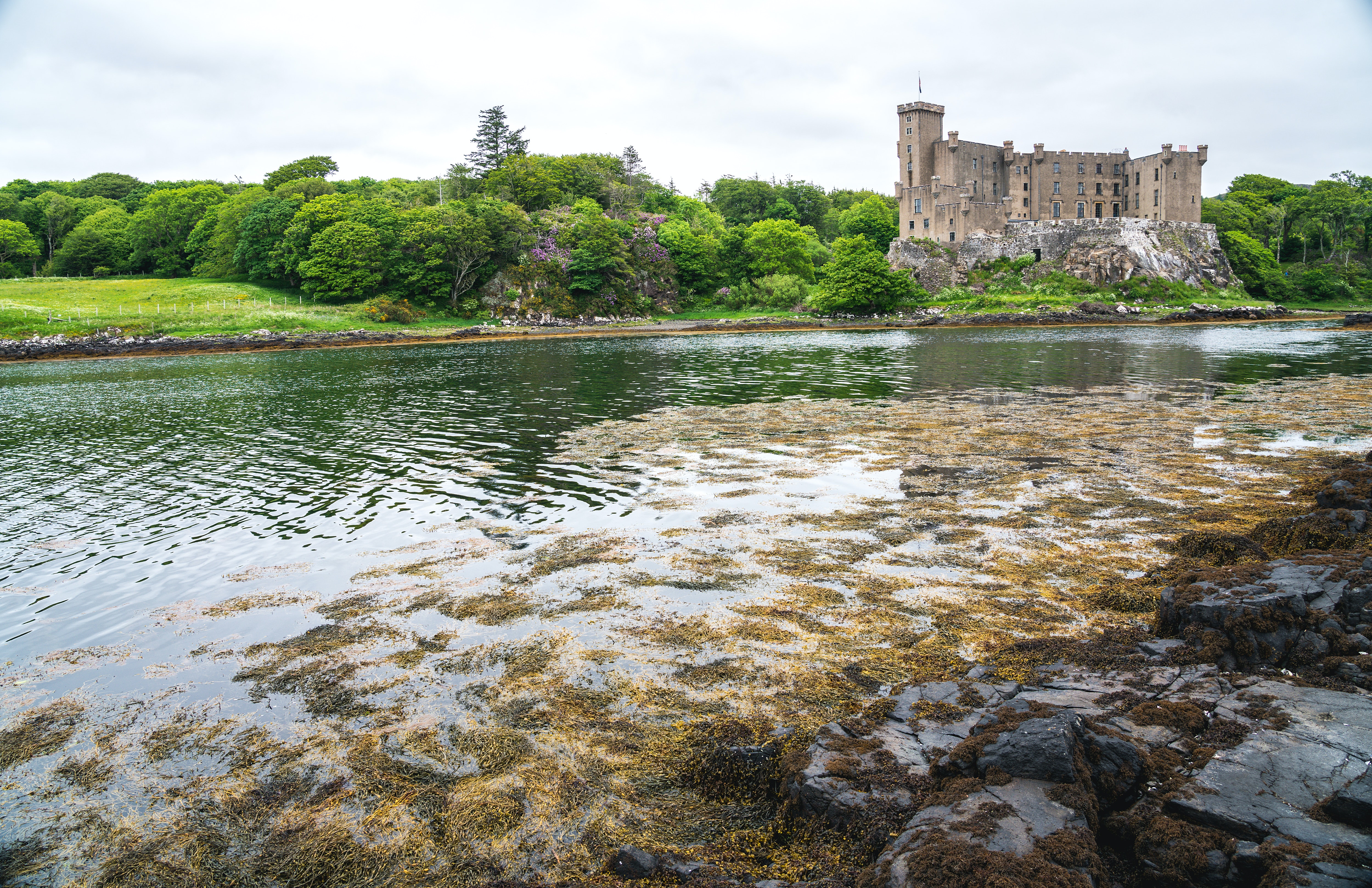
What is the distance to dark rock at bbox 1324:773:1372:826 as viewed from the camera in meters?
4.50

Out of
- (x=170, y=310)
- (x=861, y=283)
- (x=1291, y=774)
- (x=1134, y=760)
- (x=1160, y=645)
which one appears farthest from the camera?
(x=861, y=283)

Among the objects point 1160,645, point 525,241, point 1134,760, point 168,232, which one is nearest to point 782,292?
point 525,241

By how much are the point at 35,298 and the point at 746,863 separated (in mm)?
108687

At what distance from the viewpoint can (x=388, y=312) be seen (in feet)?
296

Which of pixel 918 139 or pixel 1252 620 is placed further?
pixel 918 139

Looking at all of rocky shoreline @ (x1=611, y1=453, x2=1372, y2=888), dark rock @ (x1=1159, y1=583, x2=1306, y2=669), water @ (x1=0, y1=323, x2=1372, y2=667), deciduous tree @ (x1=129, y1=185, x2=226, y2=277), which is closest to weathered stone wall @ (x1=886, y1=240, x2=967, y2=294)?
water @ (x1=0, y1=323, x2=1372, y2=667)

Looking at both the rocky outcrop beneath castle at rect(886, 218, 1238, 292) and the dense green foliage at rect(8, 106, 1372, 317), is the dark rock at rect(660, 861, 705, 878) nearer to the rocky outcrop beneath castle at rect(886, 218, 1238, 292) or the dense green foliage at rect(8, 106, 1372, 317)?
the dense green foliage at rect(8, 106, 1372, 317)

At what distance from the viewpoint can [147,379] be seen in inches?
1827

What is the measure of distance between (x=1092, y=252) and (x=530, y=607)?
112013 mm

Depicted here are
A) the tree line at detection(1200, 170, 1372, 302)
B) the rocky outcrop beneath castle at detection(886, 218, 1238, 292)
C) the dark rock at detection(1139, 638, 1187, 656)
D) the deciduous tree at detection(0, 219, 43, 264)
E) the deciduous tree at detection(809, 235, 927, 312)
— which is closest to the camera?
the dark rock at detection(1139, 638, 1187, 656)

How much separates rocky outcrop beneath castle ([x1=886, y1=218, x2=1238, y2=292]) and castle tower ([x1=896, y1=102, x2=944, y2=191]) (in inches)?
410

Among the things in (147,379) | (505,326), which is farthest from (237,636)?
(505,326)

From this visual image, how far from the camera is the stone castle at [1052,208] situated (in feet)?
339

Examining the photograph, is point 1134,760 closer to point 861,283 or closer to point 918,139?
point 861,283
